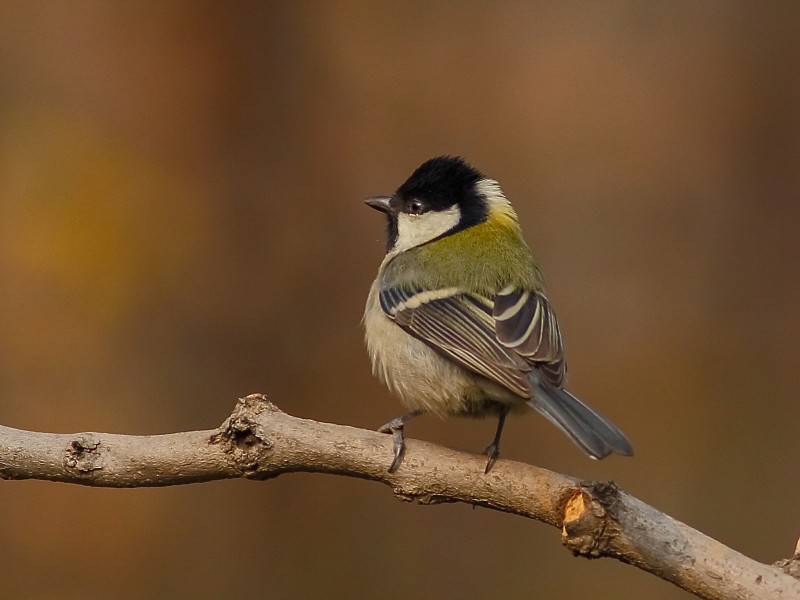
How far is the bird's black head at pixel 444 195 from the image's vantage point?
12.0ft

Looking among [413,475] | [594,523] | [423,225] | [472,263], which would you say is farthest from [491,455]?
[423,225]

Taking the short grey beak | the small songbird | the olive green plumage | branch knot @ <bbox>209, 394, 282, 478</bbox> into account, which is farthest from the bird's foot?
the short grey beak

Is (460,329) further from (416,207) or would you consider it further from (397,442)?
(416,207)

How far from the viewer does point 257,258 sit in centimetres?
574

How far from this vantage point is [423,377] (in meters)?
3.03

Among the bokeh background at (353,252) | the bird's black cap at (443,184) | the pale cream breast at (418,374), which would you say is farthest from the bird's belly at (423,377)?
the bokeh background at (353,252)

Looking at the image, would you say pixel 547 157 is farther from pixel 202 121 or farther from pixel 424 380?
pixel 424 380

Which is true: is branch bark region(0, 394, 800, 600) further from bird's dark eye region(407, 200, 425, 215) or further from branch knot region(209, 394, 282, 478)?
bird's dark eye region(407, 200, 425, 215)

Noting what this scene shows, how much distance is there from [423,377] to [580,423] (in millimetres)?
628

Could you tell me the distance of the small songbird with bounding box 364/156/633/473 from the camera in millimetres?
2773

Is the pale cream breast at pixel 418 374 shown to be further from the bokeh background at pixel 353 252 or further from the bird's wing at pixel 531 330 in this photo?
the bokeh background at pixel 353 252

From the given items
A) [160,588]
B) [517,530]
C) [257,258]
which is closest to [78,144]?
[257,258]

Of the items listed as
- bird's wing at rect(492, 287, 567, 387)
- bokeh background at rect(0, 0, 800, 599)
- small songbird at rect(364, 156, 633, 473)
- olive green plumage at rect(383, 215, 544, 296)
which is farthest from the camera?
bokeh background at rect(0, 0, 800, 599)

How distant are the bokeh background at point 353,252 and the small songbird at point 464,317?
1.84 metres
